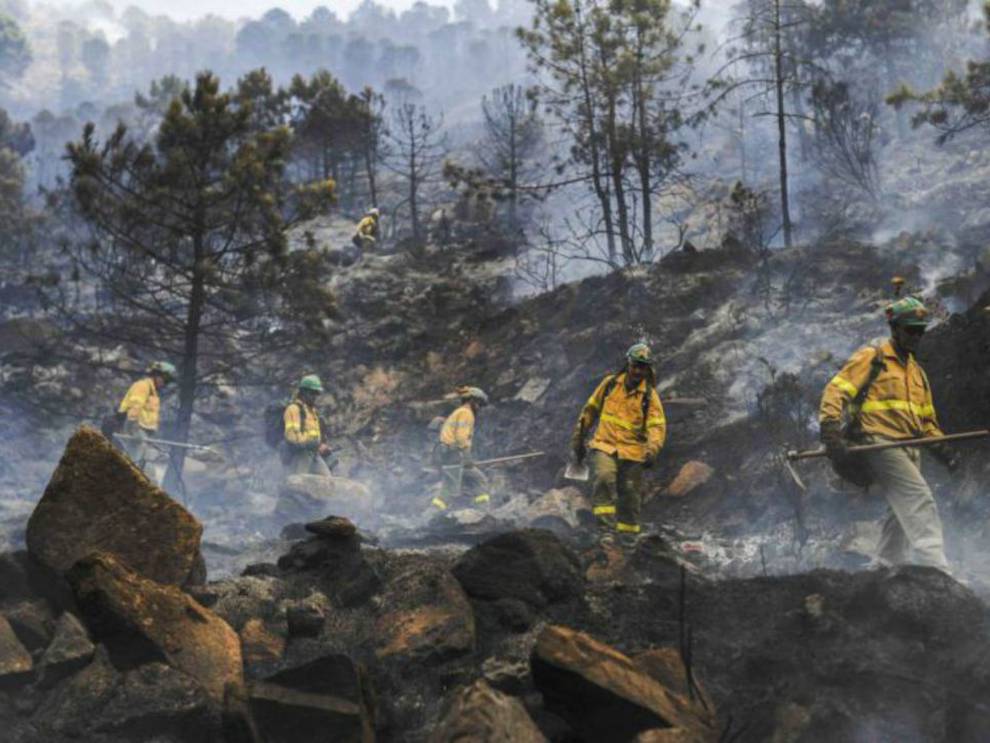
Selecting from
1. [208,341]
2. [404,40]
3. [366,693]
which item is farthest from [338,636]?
[404,40]

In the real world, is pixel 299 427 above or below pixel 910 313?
below

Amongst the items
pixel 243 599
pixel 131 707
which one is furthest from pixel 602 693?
pixel 243 599

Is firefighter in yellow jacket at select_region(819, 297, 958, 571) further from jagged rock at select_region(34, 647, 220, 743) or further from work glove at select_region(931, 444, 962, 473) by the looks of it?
jagged rock at select_region(34, 647, 220, 743)

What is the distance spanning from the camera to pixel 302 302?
1495cm

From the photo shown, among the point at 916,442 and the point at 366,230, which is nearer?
the point at 916,442

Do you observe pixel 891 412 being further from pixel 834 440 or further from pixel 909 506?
pixel 909 506

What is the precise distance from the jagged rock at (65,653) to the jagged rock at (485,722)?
191 cm

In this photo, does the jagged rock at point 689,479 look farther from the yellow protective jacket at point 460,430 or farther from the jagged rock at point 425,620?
the jagged rock at point 425,620

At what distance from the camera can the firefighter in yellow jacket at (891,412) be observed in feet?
19.6

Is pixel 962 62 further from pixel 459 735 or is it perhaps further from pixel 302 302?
pixel 459 735

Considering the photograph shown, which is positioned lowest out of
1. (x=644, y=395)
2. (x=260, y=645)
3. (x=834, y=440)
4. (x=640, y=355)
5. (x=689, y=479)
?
(x=260, y=645)

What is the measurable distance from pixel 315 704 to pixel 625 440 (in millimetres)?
4270

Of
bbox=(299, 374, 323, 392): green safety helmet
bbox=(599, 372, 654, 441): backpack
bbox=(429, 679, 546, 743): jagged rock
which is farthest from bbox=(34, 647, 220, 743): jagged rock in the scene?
bbox=(299, 374, 323, 392): green safety helmet

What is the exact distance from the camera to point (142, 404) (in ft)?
39.0
